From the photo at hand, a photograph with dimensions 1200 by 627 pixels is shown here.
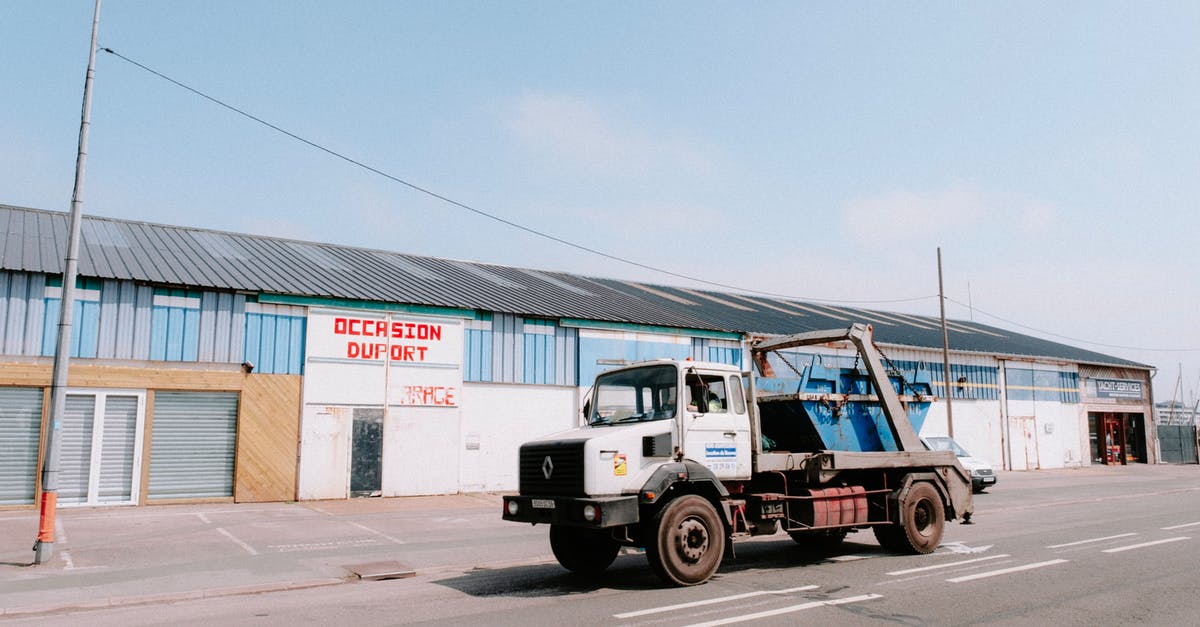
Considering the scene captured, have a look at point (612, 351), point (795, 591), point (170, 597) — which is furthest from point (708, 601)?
point (612, 351)

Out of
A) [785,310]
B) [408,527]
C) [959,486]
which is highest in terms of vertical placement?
[785,310]

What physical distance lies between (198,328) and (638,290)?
19727mm

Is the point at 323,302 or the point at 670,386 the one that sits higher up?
the point at 323,302

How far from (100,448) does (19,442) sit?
1565 mm

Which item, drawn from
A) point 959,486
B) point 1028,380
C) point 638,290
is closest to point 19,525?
point 959,486

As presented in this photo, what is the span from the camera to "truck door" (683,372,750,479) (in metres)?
10.4

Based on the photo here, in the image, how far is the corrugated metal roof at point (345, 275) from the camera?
20.5m

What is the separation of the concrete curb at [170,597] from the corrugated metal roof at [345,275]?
39.0 ft

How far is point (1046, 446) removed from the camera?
39.8m

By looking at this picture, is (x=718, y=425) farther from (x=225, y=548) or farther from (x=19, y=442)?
(x=19, y=442)

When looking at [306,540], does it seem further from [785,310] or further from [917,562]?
[785,310]

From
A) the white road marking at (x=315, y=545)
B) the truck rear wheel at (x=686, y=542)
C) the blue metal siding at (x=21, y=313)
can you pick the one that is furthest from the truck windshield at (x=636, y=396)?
the blue metal siding at (x=21, y=313)

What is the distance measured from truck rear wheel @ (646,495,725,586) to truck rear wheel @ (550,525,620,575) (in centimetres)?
118

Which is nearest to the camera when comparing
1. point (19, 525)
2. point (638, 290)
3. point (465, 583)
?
point (465, 583)
